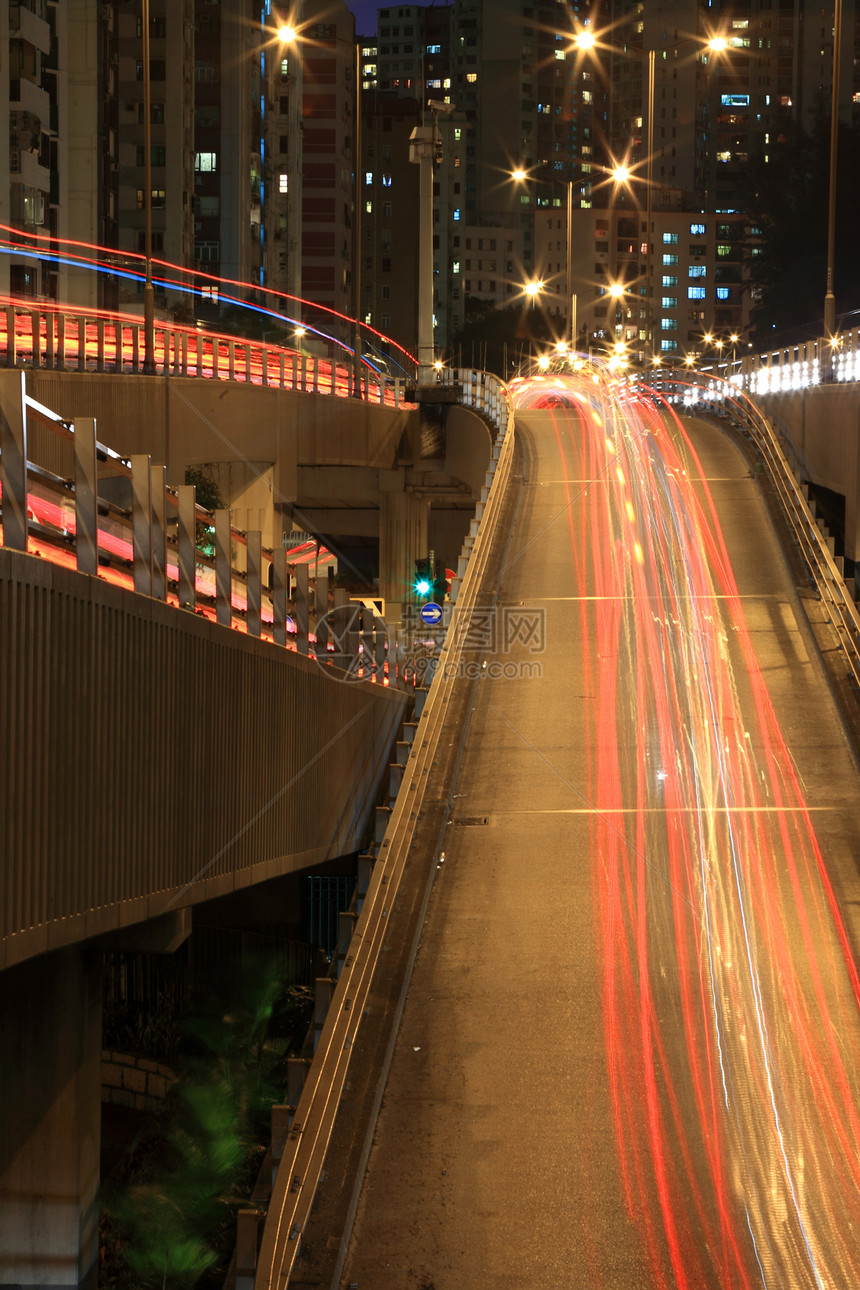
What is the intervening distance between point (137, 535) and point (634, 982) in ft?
16.6

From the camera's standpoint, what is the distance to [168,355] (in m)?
38.5

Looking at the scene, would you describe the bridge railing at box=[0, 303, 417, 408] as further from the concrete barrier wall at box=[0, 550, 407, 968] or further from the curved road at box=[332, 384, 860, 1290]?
the concrete barrier wall at box=[0, 550, 407, 968]

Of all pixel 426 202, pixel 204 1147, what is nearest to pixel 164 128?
pixel 426 202

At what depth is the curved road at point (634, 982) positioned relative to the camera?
345 inches

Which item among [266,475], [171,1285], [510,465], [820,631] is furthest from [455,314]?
[171,1285]

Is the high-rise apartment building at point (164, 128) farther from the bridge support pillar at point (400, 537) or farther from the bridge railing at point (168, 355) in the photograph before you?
the bridge support pillar at point (400, 537)

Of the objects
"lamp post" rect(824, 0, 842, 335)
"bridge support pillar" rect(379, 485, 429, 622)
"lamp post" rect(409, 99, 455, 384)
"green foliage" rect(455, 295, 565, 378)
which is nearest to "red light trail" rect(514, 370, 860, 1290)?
"lamp post" rect(824, 0, 842, 335)

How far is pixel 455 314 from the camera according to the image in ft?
531

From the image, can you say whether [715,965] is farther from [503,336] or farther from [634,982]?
[503,336]

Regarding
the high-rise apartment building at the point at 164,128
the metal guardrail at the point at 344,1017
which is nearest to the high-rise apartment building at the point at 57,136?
the high-rise apartment building at the point at 164,128

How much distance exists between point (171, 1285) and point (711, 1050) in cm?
445

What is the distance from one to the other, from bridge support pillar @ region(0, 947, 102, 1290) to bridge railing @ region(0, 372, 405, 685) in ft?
9.56

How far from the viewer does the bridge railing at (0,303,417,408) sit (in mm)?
35034

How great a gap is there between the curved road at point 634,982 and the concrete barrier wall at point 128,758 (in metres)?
1.85
